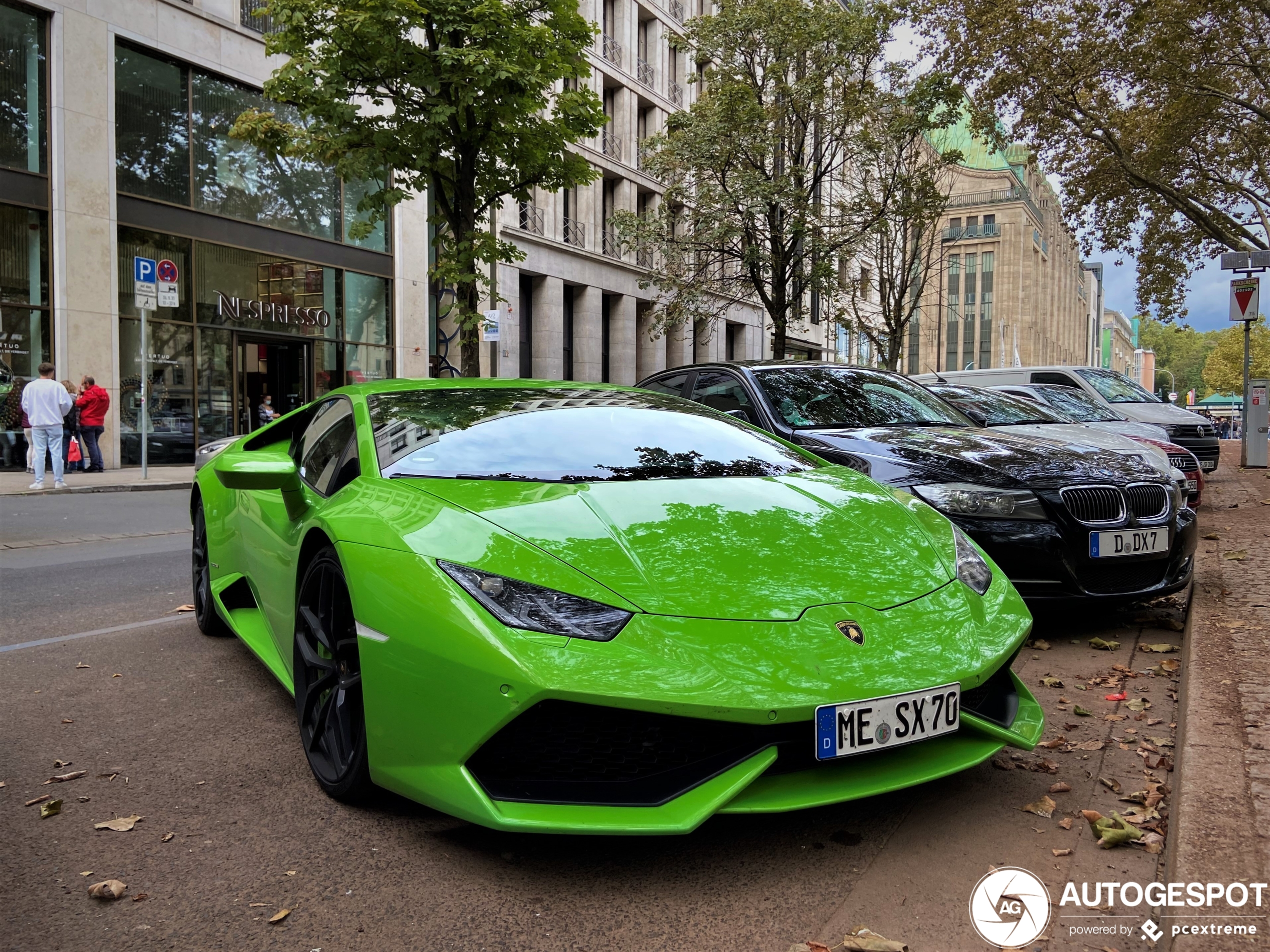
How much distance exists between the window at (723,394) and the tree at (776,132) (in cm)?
1416

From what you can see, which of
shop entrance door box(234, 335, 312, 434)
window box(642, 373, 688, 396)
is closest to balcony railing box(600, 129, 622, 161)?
shop entrance door box(234, 335, 312, 434)

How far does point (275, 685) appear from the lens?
154 inches

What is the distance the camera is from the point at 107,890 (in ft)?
7.33

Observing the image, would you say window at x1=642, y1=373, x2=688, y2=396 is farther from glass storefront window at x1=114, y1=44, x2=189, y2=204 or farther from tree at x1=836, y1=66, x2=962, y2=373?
tree at x1=836, y1=66, x2=962, y2=373

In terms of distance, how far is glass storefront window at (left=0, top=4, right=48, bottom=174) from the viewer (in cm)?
1553

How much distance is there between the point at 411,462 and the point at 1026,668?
2797 mm

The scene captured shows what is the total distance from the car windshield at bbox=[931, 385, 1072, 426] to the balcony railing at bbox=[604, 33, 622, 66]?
77.2ft

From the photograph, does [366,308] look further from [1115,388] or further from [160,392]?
[1115,388]

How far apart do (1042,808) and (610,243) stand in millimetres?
28408

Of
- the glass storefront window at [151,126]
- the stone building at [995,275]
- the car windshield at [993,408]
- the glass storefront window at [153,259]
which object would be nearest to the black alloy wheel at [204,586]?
the car windshield at [993,408]

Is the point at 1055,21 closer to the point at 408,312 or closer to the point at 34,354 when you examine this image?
the point at 408,312

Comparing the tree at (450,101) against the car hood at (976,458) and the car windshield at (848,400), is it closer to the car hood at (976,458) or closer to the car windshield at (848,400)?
the car windshield at (848,400)

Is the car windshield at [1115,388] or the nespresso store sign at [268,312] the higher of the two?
the nespresso store sign at [268,312]

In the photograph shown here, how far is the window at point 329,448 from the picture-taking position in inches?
126
